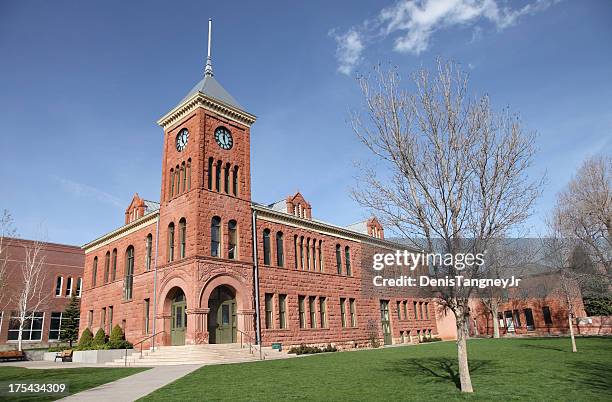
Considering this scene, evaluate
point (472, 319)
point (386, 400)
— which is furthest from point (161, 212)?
point (472, 319)

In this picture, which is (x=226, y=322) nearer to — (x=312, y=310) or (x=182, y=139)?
(x=312, y=310)

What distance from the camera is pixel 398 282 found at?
122 ft

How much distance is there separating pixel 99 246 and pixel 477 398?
109 ft

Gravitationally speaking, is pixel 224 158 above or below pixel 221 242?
above

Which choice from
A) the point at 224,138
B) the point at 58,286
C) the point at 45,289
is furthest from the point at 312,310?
the point at 58,286

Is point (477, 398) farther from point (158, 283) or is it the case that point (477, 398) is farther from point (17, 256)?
point (17, 256)

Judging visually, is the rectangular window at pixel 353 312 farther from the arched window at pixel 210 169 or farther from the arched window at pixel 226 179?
the arched window at pixel 210 169

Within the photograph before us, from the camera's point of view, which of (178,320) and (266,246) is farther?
(266,246)

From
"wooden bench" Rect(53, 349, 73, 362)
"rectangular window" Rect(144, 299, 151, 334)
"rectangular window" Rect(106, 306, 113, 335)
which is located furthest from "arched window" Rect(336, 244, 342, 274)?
"wooden bench" Rect(53, 349, 73, 362)

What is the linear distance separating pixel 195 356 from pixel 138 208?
1532cm

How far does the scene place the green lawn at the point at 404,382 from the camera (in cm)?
937

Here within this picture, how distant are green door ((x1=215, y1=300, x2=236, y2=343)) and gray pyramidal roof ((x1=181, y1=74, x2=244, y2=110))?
13.0 meters

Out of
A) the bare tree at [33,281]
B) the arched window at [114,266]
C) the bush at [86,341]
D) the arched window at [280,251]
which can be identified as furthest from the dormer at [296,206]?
the bare tree at [33,281]

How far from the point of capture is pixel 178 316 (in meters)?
24.2
